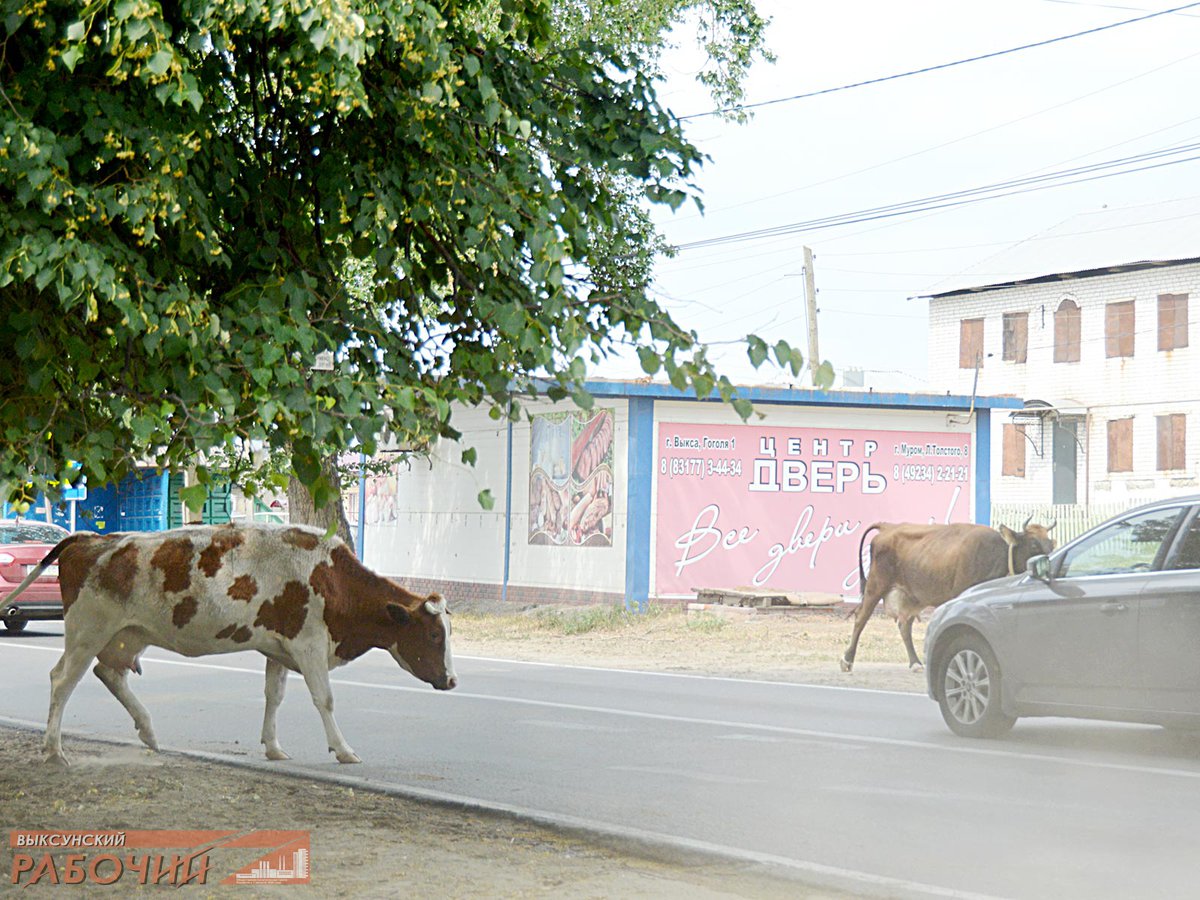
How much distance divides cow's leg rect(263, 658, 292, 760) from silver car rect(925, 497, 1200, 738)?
491cm

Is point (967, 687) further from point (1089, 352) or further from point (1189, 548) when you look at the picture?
point (1089, 352)

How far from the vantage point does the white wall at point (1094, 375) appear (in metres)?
43.8

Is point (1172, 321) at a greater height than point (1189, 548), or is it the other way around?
point (1172, 321)

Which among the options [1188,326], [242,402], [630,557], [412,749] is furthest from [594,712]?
[1188,326]

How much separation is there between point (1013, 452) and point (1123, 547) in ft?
128

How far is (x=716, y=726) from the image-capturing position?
1310 cm

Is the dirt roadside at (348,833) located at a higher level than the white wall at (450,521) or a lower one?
lower

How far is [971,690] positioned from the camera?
476 inches

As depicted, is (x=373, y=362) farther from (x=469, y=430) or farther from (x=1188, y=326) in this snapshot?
(x=1188, y=326)

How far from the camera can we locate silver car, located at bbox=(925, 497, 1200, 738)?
10.5m

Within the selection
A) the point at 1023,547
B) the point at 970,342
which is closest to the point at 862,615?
the point at 1023,547

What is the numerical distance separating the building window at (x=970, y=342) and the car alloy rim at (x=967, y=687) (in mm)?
37796

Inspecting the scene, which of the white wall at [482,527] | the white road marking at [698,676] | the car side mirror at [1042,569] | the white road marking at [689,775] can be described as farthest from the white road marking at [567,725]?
the white wall at [482,527]

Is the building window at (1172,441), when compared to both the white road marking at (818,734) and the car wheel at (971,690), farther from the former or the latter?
the car wheel at (971,690)
